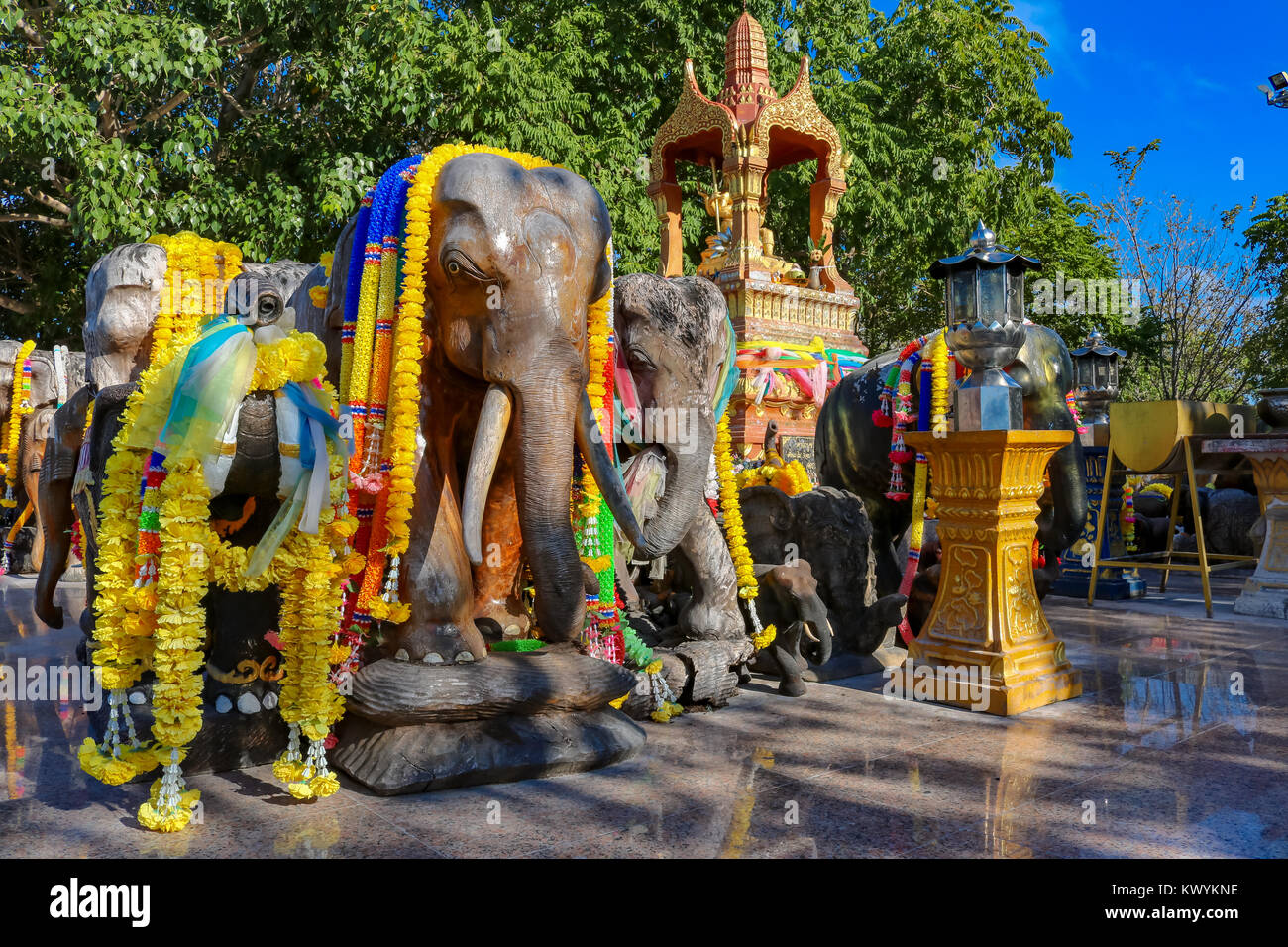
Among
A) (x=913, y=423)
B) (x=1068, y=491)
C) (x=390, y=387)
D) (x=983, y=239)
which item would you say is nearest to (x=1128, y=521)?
(x=1068, y=491)

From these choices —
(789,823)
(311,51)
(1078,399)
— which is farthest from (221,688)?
(311,51)

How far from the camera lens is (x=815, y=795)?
11.6 feet

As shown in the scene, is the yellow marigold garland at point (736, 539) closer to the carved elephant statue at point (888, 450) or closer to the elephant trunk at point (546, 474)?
the elephant trunk at point (546, 474)

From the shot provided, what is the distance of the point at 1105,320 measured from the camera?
2225 cm

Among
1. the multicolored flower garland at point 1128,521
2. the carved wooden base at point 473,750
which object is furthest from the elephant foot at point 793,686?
the multicolored flower garland at point 1128,521

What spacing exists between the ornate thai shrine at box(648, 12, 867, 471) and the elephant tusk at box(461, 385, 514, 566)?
399 inches

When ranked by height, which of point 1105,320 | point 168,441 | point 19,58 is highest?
point 19,58

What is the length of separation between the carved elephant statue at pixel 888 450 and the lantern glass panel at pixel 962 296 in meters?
0.93

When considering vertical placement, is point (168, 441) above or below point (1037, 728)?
above

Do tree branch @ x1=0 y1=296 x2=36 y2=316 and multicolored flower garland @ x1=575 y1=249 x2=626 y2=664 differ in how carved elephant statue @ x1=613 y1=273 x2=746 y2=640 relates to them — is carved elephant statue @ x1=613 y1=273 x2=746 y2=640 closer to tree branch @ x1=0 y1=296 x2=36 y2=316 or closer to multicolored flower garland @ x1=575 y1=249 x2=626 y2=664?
multicolored flower garland @ x1=575 y1=249 x2=626 y2=664

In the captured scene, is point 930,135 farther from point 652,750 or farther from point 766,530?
point 652,750

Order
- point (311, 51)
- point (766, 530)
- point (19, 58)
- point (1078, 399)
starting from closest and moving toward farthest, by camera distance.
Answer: point (766, 530)
point (1078, 399)
point (19, 58)
point (311, 51)

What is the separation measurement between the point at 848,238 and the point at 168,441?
20868 mm

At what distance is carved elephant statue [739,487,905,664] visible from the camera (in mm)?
5738
